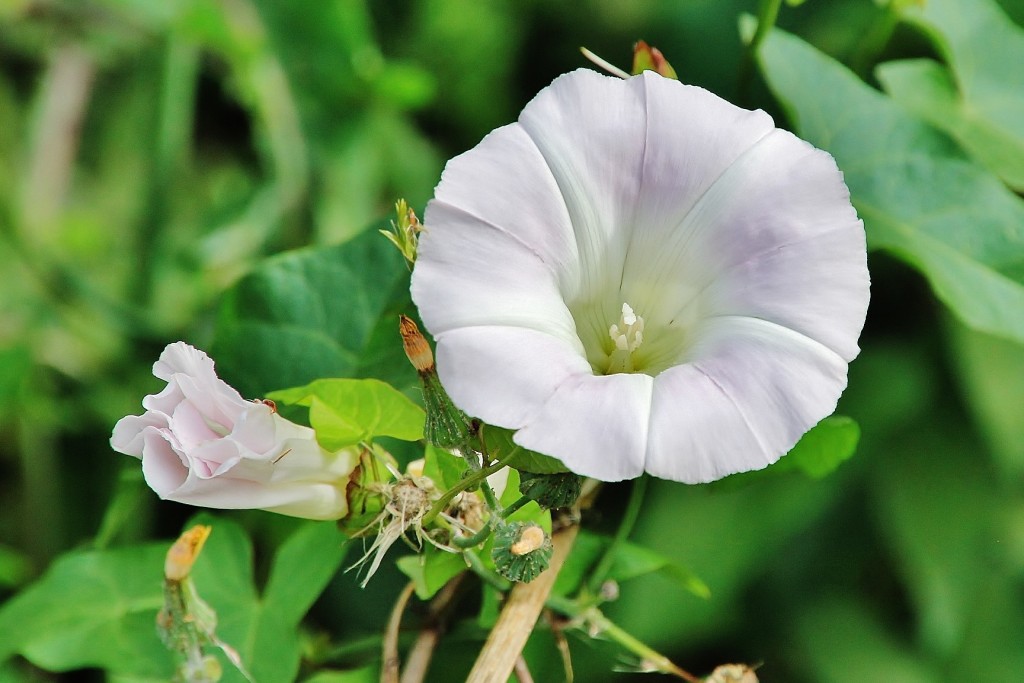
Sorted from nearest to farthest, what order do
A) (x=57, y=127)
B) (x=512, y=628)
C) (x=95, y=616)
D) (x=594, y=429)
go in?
(x=594, y=429) < (x=512, y=628) < (x=95, y=616) < (x=57, y=127)

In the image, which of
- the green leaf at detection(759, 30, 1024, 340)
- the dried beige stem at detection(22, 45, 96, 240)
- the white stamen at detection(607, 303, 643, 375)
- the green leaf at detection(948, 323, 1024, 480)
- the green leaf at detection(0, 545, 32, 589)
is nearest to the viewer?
the white stamen at detection(607, 303, 643, 375)

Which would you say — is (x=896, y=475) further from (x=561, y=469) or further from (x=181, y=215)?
(x=181, y=215)

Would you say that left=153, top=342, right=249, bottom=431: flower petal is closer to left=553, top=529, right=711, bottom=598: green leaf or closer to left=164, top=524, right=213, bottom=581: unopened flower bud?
left=164, top=524, right=213, bottom=581: unopened flower bud

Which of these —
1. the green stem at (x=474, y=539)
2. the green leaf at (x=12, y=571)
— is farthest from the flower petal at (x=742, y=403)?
the green leaf at (x=12, y=571)

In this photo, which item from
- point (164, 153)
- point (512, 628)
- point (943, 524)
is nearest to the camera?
point (512, 628)

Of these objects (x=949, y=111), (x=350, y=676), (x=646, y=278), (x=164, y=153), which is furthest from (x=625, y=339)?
(x=164, y=153)

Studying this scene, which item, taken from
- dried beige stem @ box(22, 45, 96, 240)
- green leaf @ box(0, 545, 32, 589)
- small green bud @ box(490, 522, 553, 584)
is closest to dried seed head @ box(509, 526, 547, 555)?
small green bud @ box(490, 522, 553, 584)

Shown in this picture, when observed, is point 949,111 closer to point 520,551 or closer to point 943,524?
point 943,524
